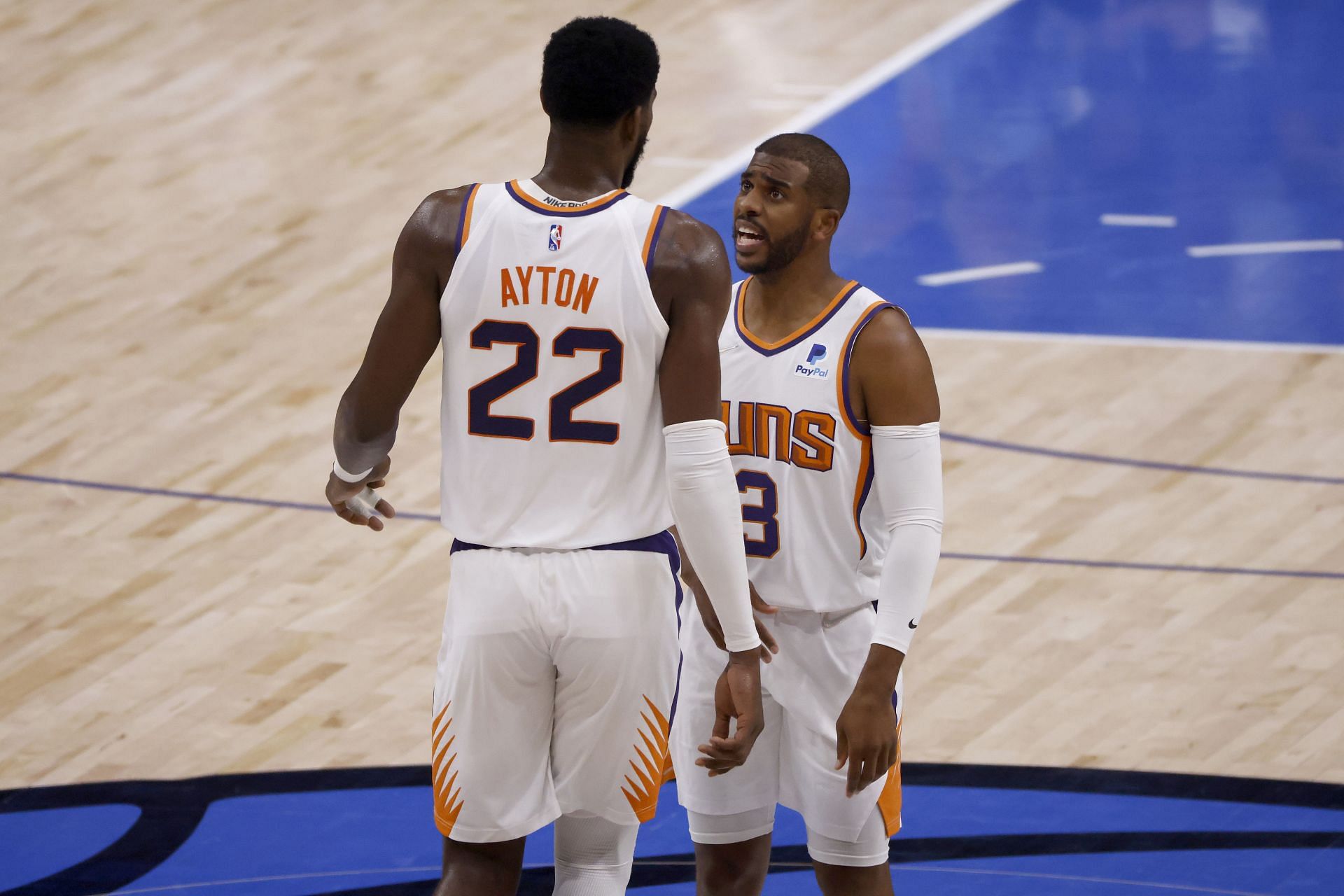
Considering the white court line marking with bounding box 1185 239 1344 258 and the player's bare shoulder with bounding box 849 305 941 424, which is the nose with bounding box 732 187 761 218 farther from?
the white court line marking with bounding box 1185 239 1344 258

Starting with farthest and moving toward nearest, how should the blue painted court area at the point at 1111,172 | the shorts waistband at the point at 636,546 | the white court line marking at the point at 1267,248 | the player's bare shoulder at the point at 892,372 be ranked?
the white court line marking at the point at 1267,248
the blue painted court area at the point at 1111,172
the player's bare shoulder at the point at 892,372
the shorts waistband at the point at 636,546

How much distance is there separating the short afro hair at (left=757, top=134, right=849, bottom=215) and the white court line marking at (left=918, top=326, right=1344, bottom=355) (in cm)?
482

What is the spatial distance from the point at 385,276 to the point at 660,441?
5.88 metres


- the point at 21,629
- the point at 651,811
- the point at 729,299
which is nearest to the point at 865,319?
the point at 729,299

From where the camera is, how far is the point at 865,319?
3.67m

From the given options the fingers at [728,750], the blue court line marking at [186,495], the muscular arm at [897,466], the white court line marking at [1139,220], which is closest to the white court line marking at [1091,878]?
the muscular arm at [897,466]

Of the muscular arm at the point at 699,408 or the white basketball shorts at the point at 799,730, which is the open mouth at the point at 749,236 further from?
the white basketball shorts at the point at 799,730

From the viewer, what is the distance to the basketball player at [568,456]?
3223mm

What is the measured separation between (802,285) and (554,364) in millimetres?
765

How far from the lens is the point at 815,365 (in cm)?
370

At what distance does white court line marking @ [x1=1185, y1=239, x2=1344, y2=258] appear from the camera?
9.59 meters

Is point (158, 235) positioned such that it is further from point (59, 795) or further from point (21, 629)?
point (59, 795)

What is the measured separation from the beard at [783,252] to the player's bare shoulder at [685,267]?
1.59 ft

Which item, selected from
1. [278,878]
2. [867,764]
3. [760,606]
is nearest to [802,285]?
[760,606]
